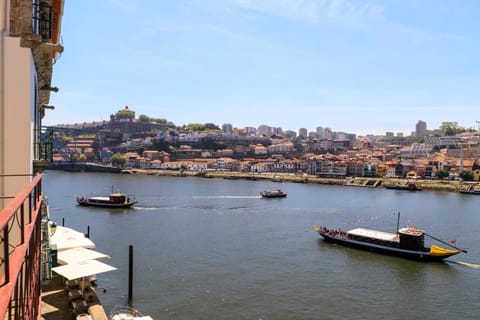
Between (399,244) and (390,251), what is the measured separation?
728 millimetres

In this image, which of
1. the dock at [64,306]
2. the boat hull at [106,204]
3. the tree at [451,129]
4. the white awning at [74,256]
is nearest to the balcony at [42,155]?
the dock at [64,306]

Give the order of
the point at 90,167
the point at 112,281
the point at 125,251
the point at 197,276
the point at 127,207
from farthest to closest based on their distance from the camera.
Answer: the point at 90,167
the point at 127,207
the point at 125,251
the point at 197,276
the point at 112,281

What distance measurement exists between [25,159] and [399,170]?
119m

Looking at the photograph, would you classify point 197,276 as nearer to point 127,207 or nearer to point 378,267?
point 378,267

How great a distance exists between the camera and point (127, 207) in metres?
47.2

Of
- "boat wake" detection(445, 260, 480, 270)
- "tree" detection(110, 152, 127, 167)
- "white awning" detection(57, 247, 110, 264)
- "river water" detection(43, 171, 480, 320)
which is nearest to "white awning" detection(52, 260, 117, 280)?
"white awning" detection(57, 247, 110, 264)

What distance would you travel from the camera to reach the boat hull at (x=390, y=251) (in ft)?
83.6

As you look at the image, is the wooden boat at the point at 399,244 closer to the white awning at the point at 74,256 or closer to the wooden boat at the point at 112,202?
the white awning at the point at 74,256

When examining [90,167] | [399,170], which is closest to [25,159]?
[399,170]

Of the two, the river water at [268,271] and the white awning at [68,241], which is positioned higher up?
the white awning at [68,241]

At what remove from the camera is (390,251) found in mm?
26938

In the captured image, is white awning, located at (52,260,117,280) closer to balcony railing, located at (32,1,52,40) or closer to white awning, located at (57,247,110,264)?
white awning, located at (57,247,110,264)

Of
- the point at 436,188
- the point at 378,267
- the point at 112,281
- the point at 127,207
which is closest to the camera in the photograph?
the point at 112,281

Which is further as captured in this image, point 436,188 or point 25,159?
point 436,188
